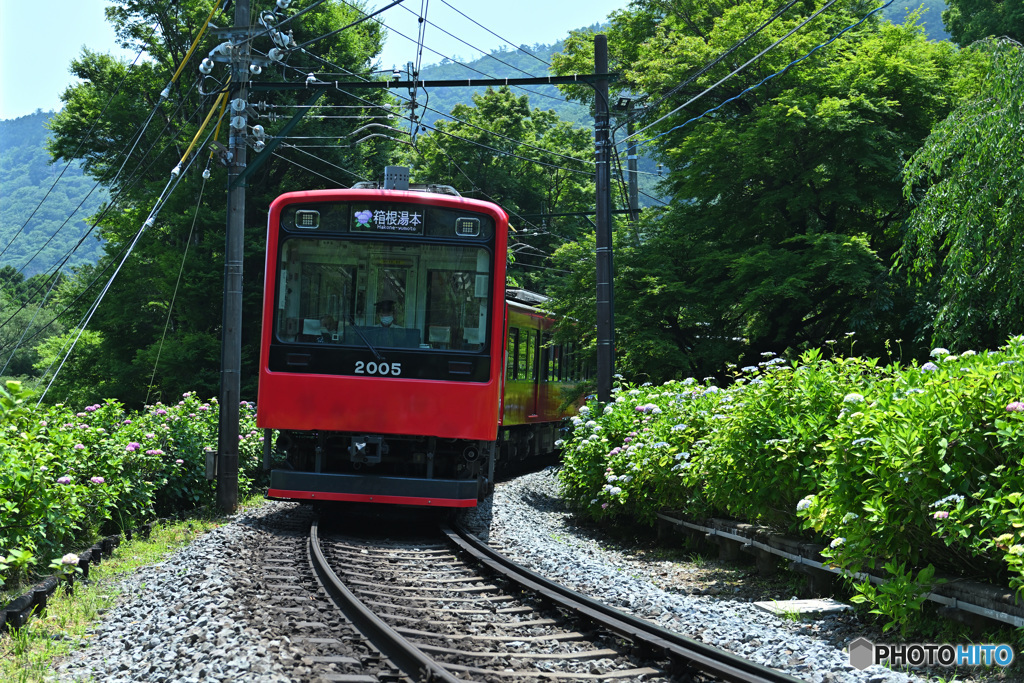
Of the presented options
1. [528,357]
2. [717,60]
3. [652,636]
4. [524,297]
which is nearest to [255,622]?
[652,636]

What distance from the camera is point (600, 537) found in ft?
39.1

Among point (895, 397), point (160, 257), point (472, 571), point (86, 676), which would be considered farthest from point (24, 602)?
point (160, 257)

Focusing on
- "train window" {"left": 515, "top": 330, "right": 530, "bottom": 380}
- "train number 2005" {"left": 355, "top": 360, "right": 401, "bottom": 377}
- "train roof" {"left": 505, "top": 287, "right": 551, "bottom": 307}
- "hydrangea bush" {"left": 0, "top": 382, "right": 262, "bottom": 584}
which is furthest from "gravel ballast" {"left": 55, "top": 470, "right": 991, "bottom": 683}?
"train roof" {"left": 505, "top": 287, "right": 551, "bottom": 307}

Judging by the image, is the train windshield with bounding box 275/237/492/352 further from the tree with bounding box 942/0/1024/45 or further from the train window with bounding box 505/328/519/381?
the tree with bounding box 942/0/1024/45

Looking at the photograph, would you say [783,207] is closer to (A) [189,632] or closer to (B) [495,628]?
(B) [495,628]

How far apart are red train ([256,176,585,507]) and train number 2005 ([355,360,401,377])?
11mm

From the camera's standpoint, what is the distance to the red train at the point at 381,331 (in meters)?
10.4

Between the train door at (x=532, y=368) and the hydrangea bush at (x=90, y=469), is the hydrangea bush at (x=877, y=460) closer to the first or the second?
the hydrangea bush at (x=90, y=469)

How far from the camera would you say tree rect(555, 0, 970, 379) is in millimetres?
16922

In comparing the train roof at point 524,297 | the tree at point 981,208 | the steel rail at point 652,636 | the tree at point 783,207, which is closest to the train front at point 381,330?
the steel rail at point 652,636

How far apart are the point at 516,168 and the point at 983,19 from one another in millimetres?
20201

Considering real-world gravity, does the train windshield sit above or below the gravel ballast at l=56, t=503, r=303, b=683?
above

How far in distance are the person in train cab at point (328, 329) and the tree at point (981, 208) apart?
7486 millimetres

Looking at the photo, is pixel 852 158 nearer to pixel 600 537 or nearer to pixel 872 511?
pixel 600 537
